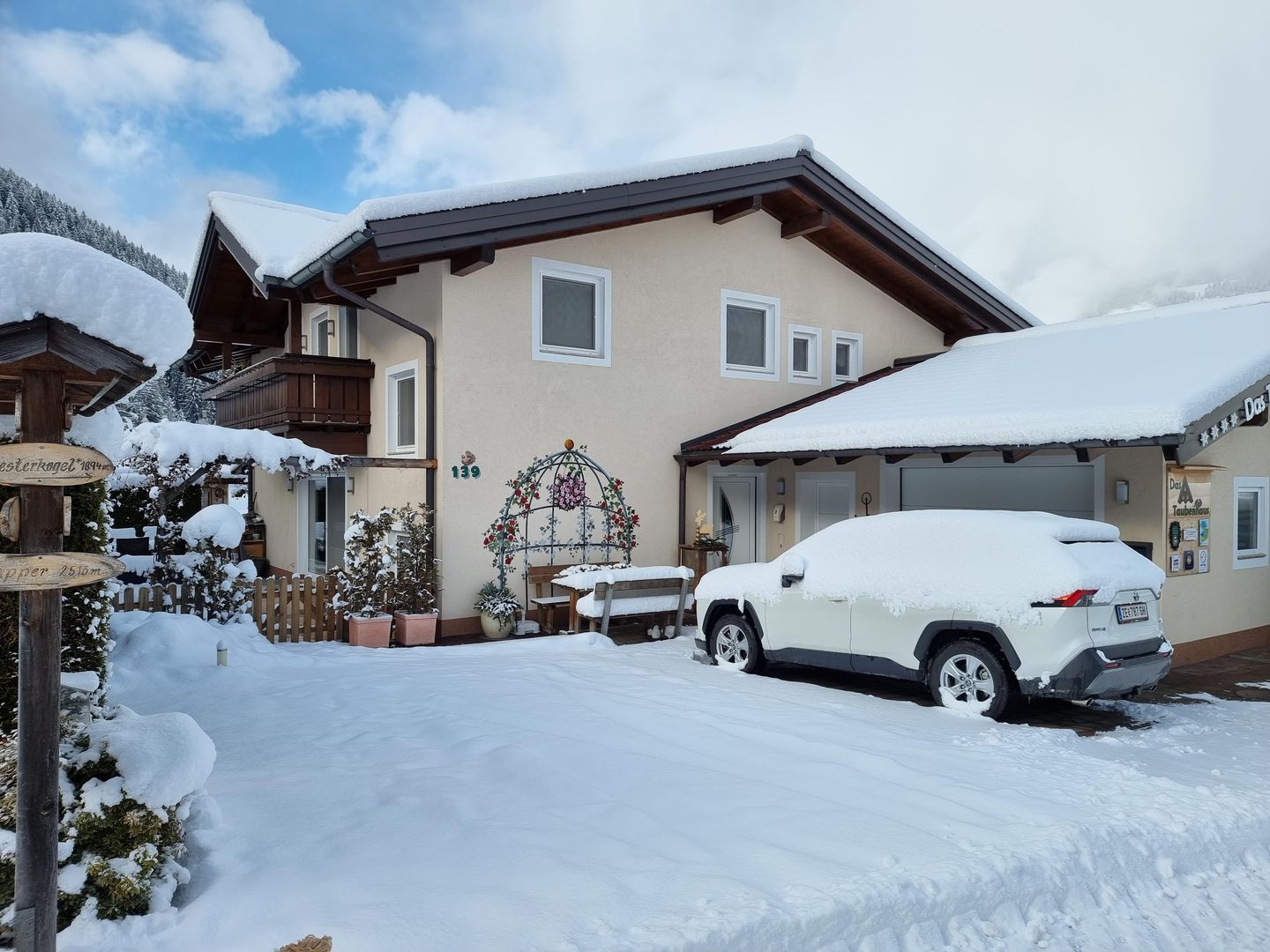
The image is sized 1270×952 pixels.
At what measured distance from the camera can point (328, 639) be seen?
10898 millimetres

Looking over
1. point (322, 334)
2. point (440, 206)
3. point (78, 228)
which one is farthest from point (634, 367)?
point (78, 228)

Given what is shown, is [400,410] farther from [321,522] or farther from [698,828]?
[698,828]

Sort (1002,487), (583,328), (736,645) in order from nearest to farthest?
(736,645)
(1002,487)
(583,328)

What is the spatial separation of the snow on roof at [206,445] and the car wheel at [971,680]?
756 centimetres

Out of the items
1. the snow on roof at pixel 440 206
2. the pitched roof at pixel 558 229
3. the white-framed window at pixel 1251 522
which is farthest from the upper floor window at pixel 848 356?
the white-framed window at pixel 1251 522

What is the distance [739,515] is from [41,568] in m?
12.1

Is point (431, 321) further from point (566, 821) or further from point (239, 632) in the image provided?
point (566, 821)

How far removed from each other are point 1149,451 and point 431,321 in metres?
8.61

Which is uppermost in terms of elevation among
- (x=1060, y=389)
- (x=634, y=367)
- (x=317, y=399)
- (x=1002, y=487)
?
(x=634, y=367)

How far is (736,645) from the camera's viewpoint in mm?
9414

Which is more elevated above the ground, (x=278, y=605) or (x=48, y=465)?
(x=48, y=465)

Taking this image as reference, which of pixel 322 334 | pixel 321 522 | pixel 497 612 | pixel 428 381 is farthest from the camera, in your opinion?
pixel 322 334

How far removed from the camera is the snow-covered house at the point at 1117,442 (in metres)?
9.28

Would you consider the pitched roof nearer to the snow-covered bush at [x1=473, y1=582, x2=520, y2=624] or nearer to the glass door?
the glass door
